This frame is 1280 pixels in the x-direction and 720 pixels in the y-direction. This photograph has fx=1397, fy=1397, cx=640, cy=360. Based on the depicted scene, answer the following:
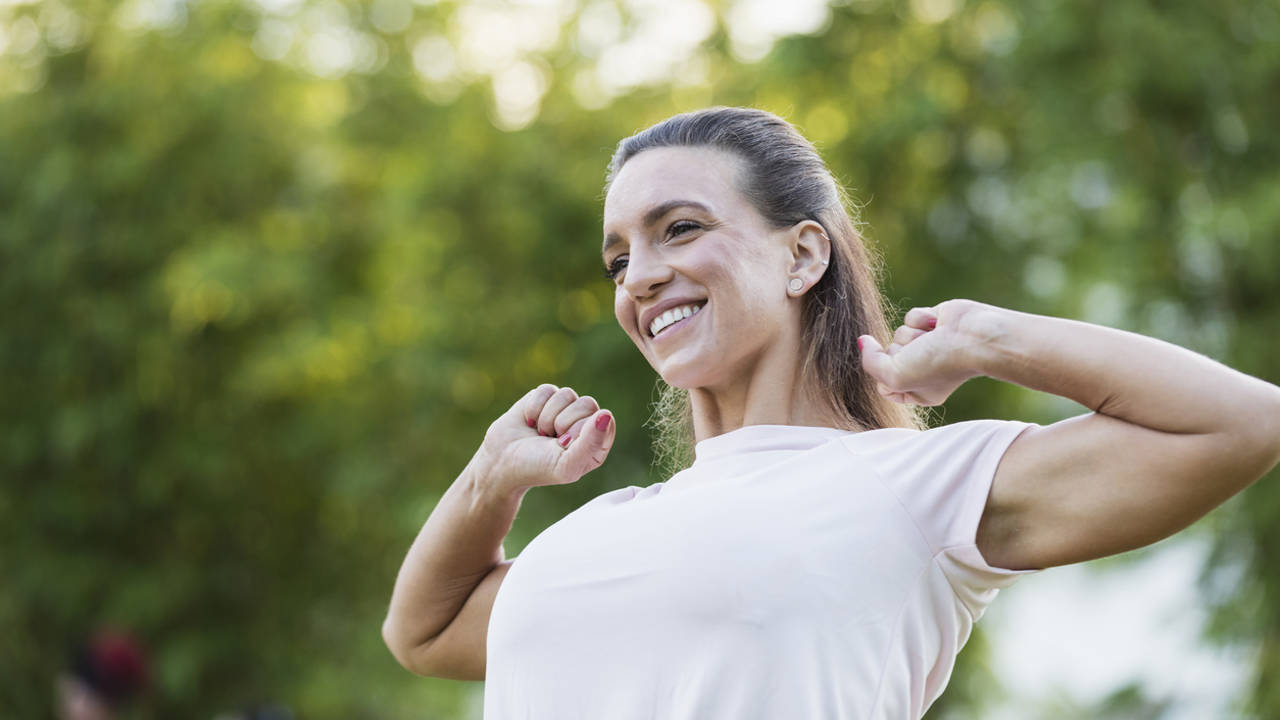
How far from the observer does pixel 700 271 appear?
1896mm

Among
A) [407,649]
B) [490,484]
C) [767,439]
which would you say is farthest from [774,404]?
[407,649]

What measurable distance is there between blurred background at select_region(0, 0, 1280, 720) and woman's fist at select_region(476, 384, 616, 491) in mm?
5869

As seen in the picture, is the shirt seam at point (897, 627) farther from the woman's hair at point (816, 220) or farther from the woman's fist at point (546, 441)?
the woman's fist at point (546, 441)

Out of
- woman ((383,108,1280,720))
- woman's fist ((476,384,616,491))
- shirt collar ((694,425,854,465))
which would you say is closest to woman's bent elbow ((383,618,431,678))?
woman ((383,108,1280,720))

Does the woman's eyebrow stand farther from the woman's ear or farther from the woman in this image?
the woman's ear

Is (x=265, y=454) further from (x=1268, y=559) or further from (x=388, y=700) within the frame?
(x=1268, y=559)

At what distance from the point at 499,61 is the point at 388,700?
182 inches

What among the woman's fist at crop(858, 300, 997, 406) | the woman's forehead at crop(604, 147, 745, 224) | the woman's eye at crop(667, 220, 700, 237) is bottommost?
the woman's fist at crop(858, 300, 997, 406)

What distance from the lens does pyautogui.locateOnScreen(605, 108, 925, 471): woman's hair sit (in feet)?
6.51

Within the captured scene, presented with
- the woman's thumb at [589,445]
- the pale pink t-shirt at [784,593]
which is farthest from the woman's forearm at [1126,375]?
the woman's thumb at [589,445]

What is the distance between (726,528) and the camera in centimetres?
169

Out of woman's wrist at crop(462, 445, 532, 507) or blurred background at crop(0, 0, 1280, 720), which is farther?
blurred background at crop(0, 0, 1280, 720)

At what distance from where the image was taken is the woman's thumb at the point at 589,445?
1904 millimetres

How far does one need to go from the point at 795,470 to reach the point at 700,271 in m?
0.32
